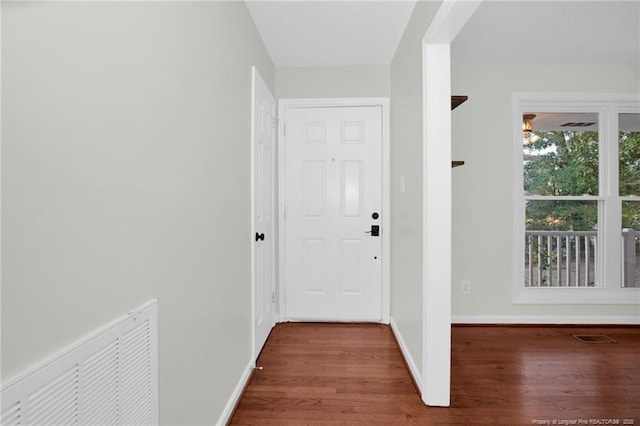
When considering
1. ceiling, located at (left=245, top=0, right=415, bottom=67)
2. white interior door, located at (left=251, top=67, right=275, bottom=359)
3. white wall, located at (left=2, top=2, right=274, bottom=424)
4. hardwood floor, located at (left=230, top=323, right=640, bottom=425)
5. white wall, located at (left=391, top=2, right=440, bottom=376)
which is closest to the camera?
white wall, located at (left=2, top=2, right=274, bottom=424)

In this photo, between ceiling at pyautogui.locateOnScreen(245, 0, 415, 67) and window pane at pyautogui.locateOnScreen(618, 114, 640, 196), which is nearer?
ceiling at pyautogui.locateOnScreen(245, 0, 415, 67)

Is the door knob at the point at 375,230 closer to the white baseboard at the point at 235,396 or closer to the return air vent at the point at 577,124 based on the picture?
the white baseboard at the point at 235,396

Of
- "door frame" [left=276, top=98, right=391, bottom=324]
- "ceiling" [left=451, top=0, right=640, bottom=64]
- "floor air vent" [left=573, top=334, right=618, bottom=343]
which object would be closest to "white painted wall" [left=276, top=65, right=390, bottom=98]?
"door frame" [left=276, top=98, right=391, bottom=324]

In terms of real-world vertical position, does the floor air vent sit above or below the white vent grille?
below

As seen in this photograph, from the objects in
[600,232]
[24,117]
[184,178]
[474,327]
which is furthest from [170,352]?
[600,232]

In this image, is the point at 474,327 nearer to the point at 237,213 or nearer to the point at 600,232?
the point at 600,232

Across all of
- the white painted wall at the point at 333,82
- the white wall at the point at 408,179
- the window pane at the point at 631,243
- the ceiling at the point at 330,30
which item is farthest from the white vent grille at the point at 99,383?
the window pane at the point at 631,243

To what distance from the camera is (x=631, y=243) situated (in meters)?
3.34

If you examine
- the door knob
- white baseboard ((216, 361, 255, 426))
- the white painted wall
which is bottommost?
white baseboard ((216, 361, 255, 426))

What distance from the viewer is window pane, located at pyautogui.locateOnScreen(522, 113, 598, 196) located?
3.31 meters

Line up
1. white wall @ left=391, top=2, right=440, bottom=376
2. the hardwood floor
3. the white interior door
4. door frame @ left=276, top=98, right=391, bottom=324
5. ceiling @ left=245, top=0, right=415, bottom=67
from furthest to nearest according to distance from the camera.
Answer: door frame @ left=276, top=98, right=391, bottom=324 → the white interior door → ceiling @ left=245, top=0, right=415, bottom=67 → white wall @ left=391, top=2, right=440, bottom=376 → the hardwood floor

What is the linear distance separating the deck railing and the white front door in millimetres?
1646

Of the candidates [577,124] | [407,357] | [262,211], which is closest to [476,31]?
[577,124]

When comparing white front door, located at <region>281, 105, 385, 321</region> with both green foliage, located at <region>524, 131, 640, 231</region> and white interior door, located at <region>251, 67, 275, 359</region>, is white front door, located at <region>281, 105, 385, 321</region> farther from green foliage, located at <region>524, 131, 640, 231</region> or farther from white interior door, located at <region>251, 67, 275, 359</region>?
green foliage, located at <region>524, 131, 640, 231</region>
